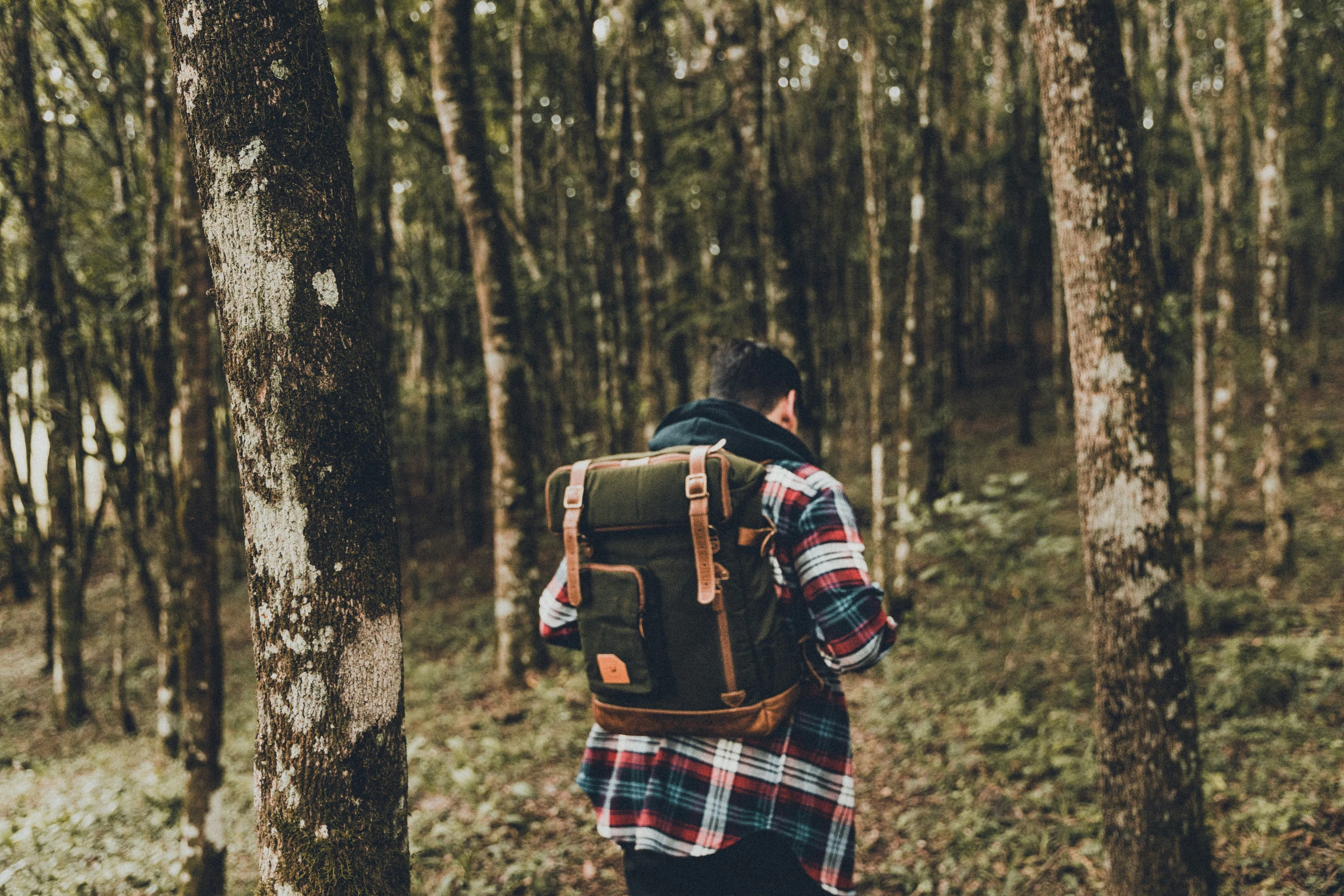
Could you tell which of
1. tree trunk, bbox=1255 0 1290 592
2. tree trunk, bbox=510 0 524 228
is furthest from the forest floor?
tree trunk, bbox=510 0 524 228

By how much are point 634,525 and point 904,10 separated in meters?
16.7

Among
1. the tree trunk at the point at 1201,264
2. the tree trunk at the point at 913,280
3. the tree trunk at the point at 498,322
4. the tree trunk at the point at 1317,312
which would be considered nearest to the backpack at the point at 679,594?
the tree trunk at the point at 498,322

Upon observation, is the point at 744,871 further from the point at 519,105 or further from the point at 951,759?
the point at 519,105

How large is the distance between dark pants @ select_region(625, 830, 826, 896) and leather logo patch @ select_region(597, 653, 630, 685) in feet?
1.66

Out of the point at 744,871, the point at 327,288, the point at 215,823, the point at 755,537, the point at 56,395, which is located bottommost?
the point at 215,823

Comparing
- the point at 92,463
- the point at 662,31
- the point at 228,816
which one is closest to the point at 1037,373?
the point at 662,31

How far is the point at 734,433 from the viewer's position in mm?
2395

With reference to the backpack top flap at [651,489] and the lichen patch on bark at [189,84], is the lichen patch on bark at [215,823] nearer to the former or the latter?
the backpack top flap at [651,489]

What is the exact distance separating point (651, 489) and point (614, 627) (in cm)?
43

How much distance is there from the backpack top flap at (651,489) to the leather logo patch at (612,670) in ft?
1.23

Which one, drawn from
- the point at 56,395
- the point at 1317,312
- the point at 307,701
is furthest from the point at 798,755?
the point at 1317,312

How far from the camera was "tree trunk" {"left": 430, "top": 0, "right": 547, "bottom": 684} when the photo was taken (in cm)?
709

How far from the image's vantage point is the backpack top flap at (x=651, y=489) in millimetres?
2082

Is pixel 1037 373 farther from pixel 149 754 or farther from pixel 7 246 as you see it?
pixel 7 246
